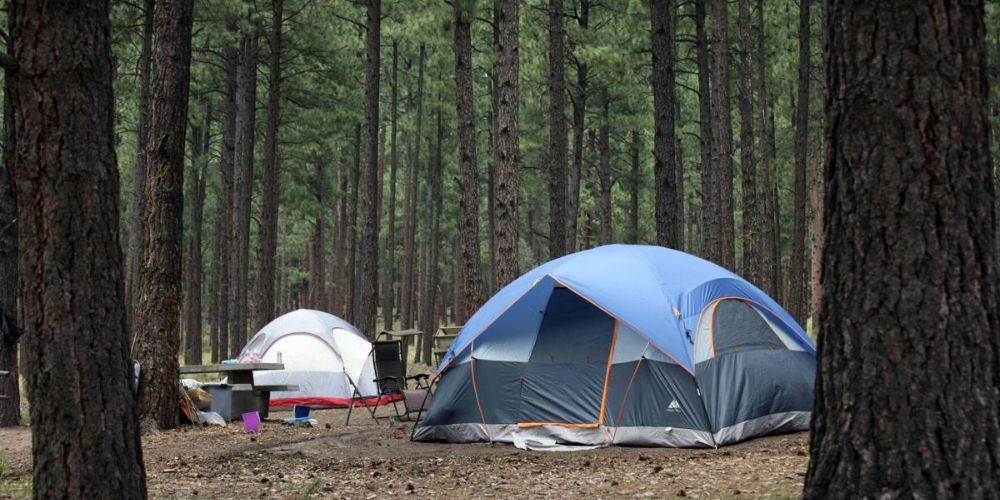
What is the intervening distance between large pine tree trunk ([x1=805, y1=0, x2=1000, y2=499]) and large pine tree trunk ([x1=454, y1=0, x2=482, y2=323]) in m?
10.1

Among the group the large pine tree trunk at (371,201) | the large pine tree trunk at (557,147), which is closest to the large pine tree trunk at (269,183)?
the large pine tree trunk at (371,201)

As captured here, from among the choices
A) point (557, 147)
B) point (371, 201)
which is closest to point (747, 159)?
point (557, 147)

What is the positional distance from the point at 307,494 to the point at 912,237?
4515 mm

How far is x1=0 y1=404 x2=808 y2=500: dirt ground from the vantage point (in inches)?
272

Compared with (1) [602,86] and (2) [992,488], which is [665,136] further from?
(2) [992,488]

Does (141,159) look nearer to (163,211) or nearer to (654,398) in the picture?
(163,211)

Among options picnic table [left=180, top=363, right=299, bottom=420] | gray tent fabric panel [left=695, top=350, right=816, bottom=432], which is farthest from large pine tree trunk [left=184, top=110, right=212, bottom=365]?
gray tent fabric panel [left=695, top=350, right=816, bottom=432]

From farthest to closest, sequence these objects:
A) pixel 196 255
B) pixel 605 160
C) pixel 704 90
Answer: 1. pixel 605 160
2. pixel 196 255
3. pixel 704 90

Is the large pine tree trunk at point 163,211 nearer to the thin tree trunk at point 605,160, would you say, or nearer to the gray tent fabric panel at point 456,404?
the gray tent fabric panel at point 456,404

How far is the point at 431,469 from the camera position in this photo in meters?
8.20

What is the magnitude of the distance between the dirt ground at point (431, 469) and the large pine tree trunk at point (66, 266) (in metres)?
2.64

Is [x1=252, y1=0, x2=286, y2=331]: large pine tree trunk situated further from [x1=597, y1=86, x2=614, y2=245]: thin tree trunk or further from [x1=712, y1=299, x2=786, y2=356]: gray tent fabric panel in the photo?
[x1=712, y1=299, x2=786, y2=356]: gray tent fabric panel

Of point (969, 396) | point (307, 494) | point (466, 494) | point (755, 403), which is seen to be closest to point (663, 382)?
point (755, 403)

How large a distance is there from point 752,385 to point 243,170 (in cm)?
1378
